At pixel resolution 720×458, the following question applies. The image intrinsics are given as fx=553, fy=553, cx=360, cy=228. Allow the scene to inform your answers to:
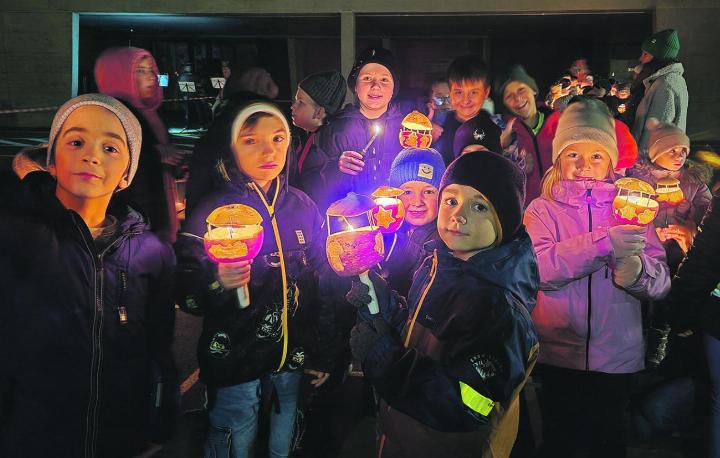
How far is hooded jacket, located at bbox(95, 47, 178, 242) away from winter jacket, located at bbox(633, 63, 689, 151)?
15.3 feet

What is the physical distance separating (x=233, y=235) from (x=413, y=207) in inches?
52.5

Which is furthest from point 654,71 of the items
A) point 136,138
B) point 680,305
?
point 136,138

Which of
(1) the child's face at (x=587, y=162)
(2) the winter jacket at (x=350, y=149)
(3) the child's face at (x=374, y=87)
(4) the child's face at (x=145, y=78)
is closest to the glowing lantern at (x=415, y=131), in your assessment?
(2) the winter jacket at (x=350, y=149)

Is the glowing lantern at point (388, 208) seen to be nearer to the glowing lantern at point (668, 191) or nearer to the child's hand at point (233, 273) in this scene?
the child's hand at point (233, 273)

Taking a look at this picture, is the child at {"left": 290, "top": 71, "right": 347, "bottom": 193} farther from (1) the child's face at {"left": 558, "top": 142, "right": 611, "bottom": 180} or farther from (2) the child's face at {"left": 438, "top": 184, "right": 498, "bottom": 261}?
(2) the child's face at {"left": 438, "top": 184, "right": 498, "bottom": 261}

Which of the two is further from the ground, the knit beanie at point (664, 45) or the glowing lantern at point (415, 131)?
the knit beanie at point (664, 45)

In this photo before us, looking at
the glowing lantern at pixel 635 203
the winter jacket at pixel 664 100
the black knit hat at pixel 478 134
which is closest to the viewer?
the glowing lantern at pixel 635 203

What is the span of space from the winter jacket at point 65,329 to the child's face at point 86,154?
0.08 metres

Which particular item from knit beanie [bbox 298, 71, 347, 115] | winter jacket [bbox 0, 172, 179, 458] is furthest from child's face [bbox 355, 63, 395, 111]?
winter jacket [bbox 0, 172, 179, 458]

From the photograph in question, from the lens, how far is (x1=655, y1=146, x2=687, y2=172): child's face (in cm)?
424

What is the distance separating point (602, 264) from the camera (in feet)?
9.41

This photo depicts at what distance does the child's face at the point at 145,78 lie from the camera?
4.21 meters

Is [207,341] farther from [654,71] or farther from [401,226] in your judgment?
[654,71]

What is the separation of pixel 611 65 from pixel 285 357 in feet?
64.8
